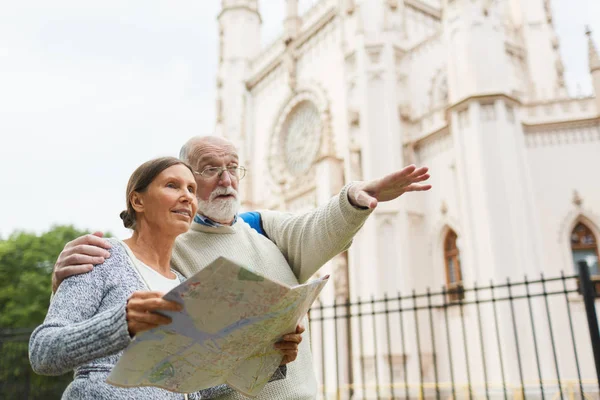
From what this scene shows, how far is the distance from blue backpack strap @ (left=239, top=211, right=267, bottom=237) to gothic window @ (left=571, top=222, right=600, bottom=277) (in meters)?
10.4

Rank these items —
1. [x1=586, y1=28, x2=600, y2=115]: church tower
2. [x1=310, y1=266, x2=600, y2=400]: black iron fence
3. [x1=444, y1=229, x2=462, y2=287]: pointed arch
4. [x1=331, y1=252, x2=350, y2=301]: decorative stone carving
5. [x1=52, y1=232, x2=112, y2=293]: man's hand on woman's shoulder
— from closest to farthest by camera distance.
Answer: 1. [x1=52, y1=232, x2=112, y2=293]: man's hand on woman's shoulder
2. [x1=310, y1=266, x2=600, y2=400]: black iron fence
3. [x1=586, y1=28, x2=600, y2=115]: church tower
4. [x1=444, y1=229, x2=462, y2=287]: pointed arch
5. [x1=331, y1=252, x2=350, y2=301]: decorative stone carving

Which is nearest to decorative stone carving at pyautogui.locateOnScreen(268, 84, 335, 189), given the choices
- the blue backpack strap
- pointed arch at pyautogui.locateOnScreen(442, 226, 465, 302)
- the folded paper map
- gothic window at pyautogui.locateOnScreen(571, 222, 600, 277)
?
pointed arch at pyautogui.locateOnScreen(442, 226, 465, 302)

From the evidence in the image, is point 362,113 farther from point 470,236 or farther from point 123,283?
point 123,283

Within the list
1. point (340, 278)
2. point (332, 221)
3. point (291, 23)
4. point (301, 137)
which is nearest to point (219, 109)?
point (291, 23)

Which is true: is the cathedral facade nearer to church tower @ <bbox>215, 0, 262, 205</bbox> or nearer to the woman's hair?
church tower @ <bbox>215, 0, 262, 205</bbox>

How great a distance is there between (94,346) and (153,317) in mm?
174

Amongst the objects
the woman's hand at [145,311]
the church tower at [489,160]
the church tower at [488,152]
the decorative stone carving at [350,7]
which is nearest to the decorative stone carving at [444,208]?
the church tower at [489,160]

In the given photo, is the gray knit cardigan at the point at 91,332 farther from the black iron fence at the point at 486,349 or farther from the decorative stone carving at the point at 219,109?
the decorative stone carving at the point at 219,109

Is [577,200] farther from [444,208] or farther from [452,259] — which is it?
[452,259]

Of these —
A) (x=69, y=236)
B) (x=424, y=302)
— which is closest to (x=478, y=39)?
(x=424, y=302)

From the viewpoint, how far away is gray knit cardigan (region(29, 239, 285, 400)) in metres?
1.16

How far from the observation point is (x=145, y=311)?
112 cm

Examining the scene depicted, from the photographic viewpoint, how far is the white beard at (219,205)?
79.1 inches

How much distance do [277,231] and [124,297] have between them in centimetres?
90
